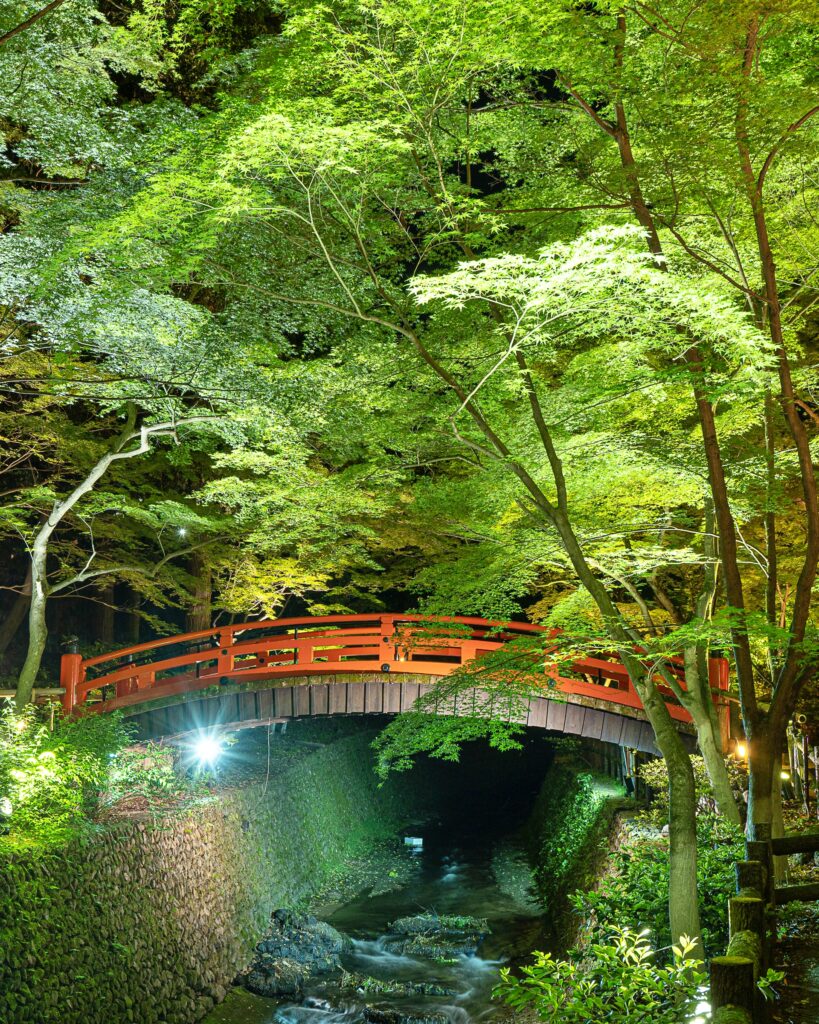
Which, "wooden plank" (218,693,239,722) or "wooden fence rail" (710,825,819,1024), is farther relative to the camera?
"wooden plank" (218,693,239,722)

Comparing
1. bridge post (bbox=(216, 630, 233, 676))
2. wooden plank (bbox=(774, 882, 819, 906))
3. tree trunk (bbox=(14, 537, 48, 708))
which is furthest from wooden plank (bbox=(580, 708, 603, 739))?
tree trunk (bbox=(14, 537, 48, 708))

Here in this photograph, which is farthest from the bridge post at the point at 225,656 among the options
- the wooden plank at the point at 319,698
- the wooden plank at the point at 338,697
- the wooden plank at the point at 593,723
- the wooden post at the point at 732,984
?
the wooden post at the point at 732,984

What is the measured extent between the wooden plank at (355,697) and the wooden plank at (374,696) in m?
0.07

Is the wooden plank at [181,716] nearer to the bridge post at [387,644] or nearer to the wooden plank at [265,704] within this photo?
the wooden plank at [265,704]

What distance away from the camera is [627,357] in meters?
9.16

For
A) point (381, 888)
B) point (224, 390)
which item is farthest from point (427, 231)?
point (381, 888)

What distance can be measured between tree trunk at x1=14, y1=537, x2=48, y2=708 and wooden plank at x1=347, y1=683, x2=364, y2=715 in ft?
16.6

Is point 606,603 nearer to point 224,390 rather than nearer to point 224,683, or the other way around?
point 224,390

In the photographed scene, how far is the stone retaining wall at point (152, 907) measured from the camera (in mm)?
8273

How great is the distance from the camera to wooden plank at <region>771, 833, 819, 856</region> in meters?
5.39

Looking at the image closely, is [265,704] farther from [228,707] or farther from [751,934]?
[751,934]

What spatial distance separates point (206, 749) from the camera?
13852 mm

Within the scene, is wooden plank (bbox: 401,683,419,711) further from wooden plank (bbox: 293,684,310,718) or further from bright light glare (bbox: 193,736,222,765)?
bright light glare (bbox: 193,736,222,765)

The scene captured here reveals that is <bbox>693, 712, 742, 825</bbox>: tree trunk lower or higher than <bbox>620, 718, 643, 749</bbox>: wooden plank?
lower
